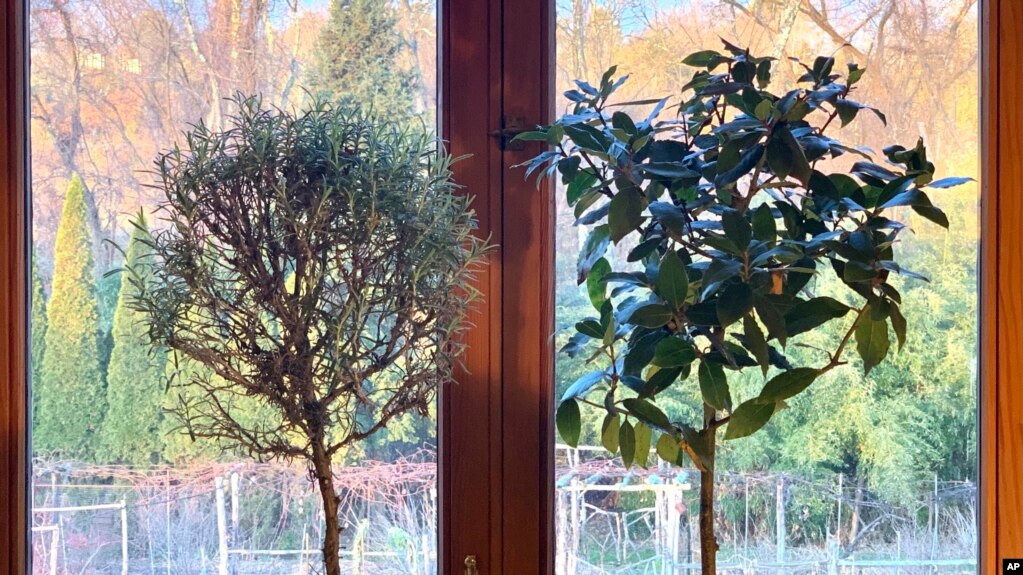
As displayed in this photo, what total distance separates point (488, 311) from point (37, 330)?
0.88 meters

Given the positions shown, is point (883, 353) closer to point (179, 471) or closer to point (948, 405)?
point (948, 405)

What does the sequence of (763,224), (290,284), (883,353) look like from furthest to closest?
(290,284), (883,353), (763,224)

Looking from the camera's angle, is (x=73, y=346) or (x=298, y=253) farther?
(x=73, y=346)

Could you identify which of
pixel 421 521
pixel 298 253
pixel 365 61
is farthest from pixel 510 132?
pixel 421 521

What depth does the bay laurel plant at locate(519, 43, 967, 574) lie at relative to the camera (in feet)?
3.74

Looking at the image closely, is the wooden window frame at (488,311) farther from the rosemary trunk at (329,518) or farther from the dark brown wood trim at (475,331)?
the rosemary trunk at (329,518)

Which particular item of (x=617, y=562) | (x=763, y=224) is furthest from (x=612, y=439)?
(x=617, y=562)

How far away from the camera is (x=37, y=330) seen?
1.65m

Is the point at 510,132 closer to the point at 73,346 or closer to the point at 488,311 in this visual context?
the point at 488,311

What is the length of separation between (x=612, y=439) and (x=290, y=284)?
659mm

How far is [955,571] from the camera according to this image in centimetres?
171

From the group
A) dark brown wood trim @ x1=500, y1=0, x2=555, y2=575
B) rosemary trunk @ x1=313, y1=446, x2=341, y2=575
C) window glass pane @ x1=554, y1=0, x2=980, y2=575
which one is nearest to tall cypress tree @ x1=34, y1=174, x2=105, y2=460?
rosemary trunk @ x1=313, y1=446, x2=341, y2=575

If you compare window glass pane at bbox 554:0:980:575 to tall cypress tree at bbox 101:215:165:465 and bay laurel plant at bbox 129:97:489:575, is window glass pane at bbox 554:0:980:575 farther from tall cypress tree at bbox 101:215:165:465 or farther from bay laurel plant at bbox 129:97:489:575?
tall cypress tree at bbox 101:215:165:465

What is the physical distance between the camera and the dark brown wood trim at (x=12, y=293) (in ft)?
5.35
